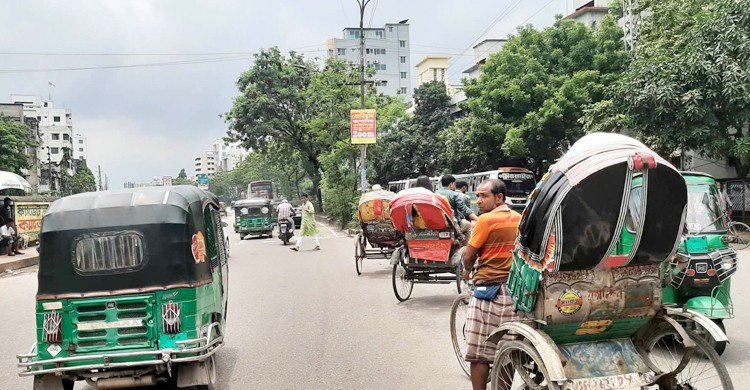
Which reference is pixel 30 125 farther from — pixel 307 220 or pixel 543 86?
pixel 307 220

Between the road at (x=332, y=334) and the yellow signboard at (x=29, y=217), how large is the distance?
34.0ft

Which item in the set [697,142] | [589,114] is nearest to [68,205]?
[697,142]

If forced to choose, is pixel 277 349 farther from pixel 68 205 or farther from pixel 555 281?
pixel 555 281

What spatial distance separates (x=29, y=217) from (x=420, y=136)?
26895mm

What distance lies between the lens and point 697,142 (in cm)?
1806

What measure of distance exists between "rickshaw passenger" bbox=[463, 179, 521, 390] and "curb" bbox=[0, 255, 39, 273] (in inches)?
683

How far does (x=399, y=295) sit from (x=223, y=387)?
446 cm

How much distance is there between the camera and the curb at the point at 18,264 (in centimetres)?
1789

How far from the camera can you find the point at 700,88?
17.3m

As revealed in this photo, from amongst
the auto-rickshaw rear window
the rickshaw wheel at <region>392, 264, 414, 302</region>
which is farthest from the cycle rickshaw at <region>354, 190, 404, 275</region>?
the auto-rickshaw rear window

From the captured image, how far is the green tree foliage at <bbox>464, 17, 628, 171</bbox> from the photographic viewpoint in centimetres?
2736

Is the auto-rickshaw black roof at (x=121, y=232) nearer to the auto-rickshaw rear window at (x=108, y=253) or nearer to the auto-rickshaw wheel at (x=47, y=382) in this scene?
the auto-rickshaw rear window at (x=108, y=253)

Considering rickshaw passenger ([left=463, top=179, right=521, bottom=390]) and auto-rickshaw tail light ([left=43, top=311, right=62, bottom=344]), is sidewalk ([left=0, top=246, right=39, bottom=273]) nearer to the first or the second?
auto-rickshaw tail light ([left=43, top=311, right=62, bottom=344])

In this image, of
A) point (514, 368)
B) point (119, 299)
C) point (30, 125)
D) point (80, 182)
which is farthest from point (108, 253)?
point (80, 182)
